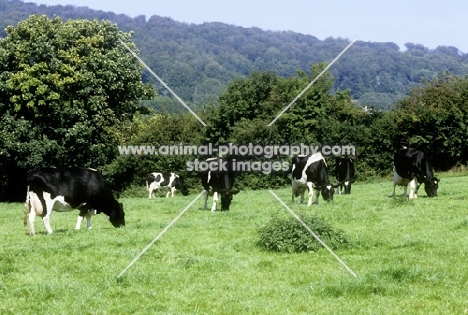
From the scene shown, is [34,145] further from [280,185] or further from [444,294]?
[444,294]

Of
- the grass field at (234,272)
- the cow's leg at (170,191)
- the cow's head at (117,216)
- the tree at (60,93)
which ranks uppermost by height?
the tree at (60,93)

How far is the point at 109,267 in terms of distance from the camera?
12336 mm

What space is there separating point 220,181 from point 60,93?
77.2 ft

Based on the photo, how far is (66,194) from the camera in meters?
18.6

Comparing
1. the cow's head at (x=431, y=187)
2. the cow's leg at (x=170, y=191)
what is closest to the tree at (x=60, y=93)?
the cow's leg at (x=170, y=191)

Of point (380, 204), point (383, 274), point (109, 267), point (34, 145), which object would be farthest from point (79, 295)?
point (34, 145)

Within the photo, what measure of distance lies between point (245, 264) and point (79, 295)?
3677 millimetres

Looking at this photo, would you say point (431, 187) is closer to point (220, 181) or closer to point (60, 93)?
point (220, 181)

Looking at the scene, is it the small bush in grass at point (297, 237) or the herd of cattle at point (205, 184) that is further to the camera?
the herd of cattle at point (205, 184)

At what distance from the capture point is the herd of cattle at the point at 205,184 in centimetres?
1814

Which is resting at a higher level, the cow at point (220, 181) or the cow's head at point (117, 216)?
the cow at point (220, 181)

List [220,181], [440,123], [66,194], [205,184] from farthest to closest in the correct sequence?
[440,123] → [205,184] → [220,181] → [66,194]

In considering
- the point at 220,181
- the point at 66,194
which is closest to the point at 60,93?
the point at 220,181

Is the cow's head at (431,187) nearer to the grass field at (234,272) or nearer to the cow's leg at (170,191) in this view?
the grass field at (234,272)
